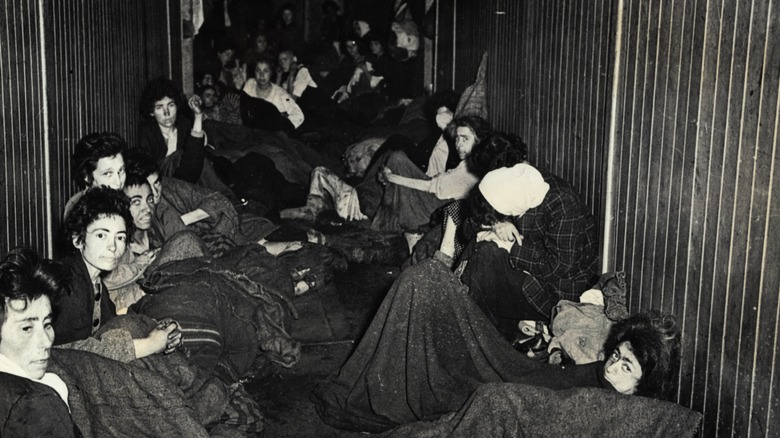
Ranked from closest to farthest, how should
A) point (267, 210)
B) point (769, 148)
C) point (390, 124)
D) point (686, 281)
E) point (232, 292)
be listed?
point (769, 148)
point (686, 281)
point (232, 292)
point (267, 210)
point (390, 124)

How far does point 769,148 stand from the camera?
3.13m

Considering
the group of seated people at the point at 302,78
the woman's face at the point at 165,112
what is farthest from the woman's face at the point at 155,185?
the group of seated people at the point at 302,78

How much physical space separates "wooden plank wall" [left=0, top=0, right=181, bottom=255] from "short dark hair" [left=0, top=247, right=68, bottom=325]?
1461 millimetres

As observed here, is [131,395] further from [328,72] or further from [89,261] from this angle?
[328,72]

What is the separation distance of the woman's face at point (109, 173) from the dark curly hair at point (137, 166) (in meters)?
0.04

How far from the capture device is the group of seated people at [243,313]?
3328mm

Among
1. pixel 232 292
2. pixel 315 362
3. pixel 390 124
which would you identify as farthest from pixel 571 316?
pixel 390 124

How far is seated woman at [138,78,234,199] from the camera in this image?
718 centimetres

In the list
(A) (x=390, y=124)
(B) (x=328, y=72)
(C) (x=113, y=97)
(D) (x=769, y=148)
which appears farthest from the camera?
(B) (x=328, y=72)

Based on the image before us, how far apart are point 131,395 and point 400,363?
1.26 meters

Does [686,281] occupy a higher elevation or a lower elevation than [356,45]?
lower

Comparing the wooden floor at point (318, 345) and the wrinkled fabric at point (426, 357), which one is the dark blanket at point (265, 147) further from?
the wrinkled fabric at point (426, 357)

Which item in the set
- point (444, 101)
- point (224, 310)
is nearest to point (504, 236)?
point (224, 310)

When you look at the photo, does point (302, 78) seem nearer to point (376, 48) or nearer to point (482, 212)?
point (376, 48)
